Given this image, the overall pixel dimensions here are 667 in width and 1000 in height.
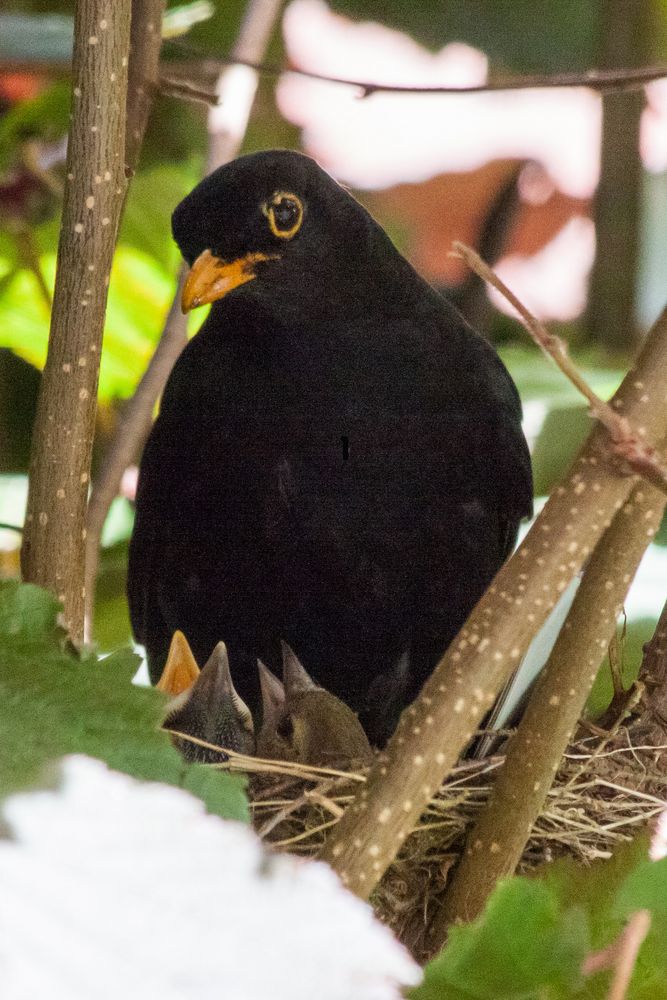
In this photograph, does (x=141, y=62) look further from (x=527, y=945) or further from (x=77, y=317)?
(x=527, y=945)

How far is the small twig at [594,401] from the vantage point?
40 cm

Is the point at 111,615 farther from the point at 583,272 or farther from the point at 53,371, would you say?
the point at 583,272

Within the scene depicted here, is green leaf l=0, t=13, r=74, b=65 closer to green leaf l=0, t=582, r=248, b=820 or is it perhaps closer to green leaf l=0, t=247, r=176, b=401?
green leaf l=0, t=247, r=176, b=401

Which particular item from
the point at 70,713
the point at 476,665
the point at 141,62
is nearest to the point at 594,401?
the point at 476,665

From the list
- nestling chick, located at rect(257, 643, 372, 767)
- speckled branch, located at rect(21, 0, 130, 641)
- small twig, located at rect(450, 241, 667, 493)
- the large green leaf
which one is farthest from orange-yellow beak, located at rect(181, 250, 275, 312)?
the large green leaf

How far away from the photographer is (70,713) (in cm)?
42

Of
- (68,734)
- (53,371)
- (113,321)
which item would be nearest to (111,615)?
(113,321)

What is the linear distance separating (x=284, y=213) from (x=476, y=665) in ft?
1.56

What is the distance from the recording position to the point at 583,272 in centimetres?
195

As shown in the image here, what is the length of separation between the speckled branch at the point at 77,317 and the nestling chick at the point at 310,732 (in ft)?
0.49

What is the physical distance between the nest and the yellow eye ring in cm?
37

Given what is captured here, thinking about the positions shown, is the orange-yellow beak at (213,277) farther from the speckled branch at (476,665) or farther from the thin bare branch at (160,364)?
the speckled branch at (476,665)

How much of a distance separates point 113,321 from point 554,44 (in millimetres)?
903

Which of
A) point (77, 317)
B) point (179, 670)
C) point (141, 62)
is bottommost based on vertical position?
point (179, 670)
